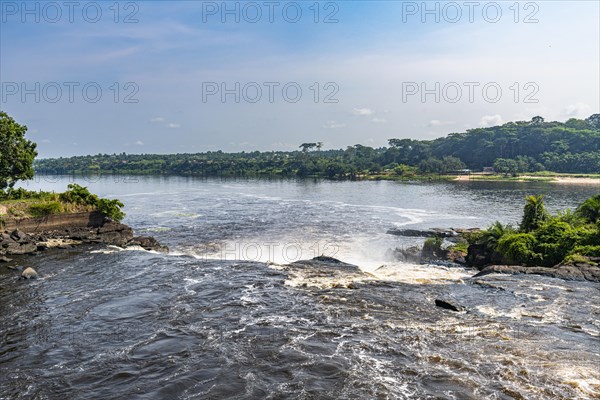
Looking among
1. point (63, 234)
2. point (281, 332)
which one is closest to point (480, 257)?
point (281, 332)

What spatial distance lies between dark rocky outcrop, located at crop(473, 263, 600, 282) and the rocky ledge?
31.2m

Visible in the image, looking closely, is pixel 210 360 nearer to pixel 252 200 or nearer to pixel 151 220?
pixel 151 220

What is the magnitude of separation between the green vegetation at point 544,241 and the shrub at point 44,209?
1704 inches

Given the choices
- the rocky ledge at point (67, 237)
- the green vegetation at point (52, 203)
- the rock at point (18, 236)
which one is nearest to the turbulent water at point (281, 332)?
the rocky ledge at point (67, 237)

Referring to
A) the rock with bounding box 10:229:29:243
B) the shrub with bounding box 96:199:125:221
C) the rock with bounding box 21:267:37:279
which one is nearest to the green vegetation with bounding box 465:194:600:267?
the rock with bounding box 21:267:37:279

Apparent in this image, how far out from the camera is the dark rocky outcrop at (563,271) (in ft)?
96.7

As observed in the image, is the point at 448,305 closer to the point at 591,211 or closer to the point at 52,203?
the point at 591,211

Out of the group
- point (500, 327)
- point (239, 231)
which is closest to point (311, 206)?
point (239, 231)

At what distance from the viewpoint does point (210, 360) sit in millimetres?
18531

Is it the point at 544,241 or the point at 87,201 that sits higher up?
the point at 87,201

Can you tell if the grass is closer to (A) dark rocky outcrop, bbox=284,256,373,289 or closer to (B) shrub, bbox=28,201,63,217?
(B) shrub, bbox=28,201,63,217

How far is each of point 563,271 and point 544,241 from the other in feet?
18.1

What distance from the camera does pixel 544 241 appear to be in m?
35.5

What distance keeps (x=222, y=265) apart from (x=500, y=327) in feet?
73.1
